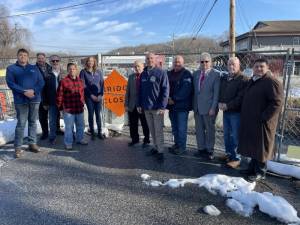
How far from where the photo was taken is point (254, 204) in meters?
4.02

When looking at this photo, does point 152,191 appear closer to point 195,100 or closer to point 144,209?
point 144,209

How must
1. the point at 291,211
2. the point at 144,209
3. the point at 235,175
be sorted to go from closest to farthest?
1. the point at 291,211
2. the point at 144,209
3. the point at 235,175

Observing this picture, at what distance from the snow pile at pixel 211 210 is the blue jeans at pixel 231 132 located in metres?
1.72

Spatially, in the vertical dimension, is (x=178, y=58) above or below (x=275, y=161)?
above

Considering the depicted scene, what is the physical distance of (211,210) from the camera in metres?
3.90

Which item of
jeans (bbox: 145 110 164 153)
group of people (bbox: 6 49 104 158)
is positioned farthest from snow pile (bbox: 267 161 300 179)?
group of people (bbox: 6 49 104 158)

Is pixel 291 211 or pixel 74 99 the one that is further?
pixel 74 99

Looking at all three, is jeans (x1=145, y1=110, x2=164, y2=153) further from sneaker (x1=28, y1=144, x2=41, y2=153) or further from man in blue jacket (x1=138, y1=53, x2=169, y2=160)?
sneaker (x1=28, y1=144, x2=41, y2=153)

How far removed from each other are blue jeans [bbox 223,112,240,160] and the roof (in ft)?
141

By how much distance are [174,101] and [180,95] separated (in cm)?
18

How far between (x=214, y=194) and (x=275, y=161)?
5.44ft

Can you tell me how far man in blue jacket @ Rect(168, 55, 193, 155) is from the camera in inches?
227

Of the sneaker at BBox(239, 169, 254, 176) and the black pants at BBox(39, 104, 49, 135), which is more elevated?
the black pants at BBox(39, 104, 49, 135)

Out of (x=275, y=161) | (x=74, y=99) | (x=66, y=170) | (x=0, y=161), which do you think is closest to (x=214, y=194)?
(x=275, y=161)
